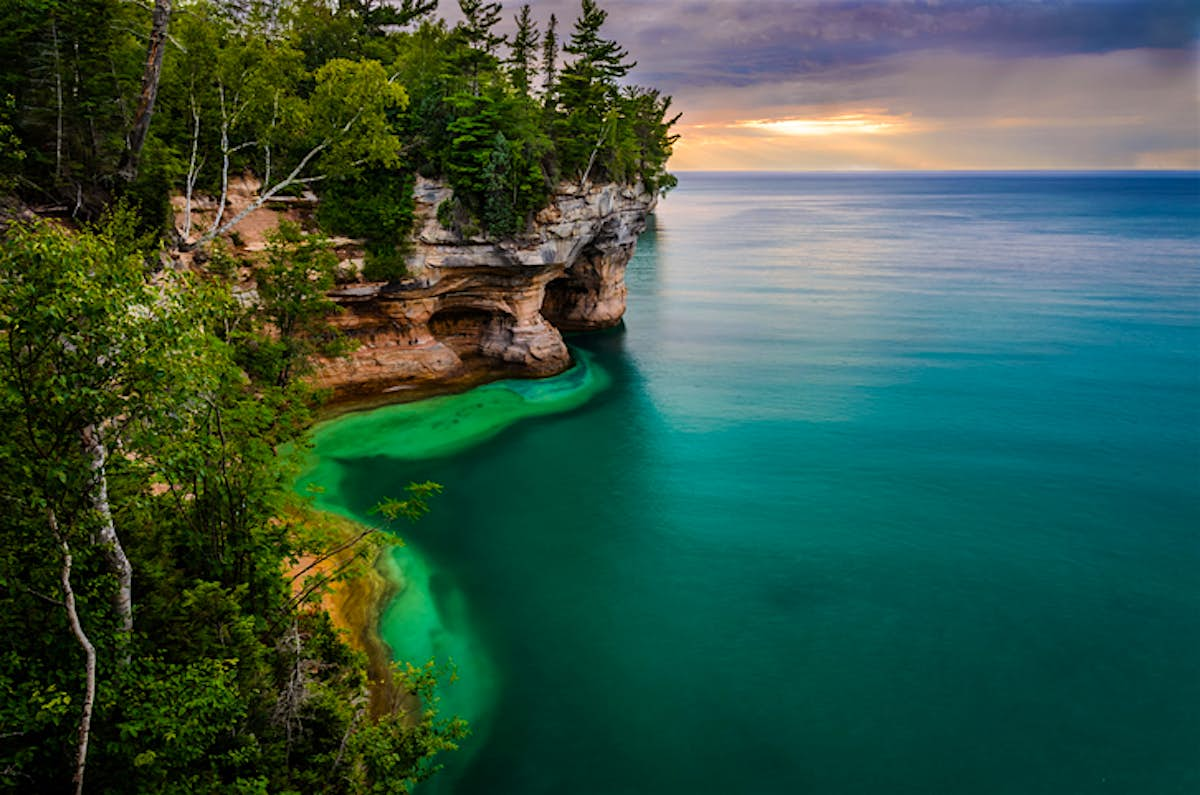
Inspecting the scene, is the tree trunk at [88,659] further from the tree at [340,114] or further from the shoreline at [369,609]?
the tree at [340,114]

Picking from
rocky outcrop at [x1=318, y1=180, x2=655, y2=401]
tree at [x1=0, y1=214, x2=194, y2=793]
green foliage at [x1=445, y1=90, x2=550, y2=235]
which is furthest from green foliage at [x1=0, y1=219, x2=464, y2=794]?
green foliage at [x1=445, y1=90, x2=550, y2=235]

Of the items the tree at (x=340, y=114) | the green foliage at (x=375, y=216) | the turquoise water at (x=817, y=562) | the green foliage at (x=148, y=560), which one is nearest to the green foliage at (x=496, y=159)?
the green foliage at (x=375, y=216)

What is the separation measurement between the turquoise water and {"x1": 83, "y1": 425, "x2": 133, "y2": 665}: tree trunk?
6.83 metres

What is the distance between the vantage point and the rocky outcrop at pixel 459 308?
28812 mm

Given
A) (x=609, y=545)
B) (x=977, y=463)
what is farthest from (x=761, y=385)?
(x=609, y=545)

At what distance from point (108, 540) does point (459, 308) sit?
84.7 ft

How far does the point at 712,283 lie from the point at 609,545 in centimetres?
4290

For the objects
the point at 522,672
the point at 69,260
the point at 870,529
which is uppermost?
the point at 69,260

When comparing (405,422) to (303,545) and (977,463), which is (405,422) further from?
(977,463)

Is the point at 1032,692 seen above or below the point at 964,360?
below

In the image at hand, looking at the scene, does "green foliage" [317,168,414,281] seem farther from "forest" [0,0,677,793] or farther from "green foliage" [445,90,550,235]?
"forest" [0,0,677,793]

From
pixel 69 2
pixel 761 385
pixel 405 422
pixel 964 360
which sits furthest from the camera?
pixel 964 360

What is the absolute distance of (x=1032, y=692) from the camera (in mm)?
14203

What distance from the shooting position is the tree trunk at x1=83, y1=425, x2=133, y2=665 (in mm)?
6731
